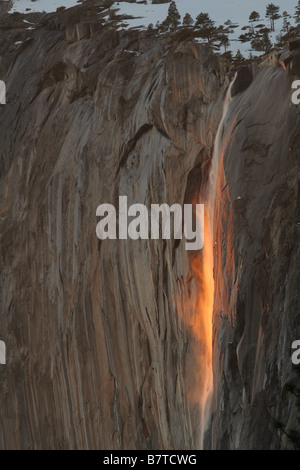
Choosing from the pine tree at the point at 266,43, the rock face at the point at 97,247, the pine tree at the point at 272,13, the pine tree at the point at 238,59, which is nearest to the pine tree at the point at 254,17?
the pine tree at the point at 272,13

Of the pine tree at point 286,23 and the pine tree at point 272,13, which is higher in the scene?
the pine tree at point 272,13

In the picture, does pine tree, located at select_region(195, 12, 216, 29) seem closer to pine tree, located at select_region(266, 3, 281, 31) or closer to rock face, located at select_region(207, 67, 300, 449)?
pine tree, located at select_region(266, 3, 281, 31)

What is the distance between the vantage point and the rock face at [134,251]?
2389 cm

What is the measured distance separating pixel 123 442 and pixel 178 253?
6303 millimetres

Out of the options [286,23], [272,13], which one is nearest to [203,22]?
[272,13]

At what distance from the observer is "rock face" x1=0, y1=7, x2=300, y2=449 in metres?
23.9

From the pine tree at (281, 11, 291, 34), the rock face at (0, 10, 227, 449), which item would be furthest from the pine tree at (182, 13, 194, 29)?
the pine tree at (281, 11, 291, 34)

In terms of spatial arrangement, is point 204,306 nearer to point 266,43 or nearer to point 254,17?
point 266,43

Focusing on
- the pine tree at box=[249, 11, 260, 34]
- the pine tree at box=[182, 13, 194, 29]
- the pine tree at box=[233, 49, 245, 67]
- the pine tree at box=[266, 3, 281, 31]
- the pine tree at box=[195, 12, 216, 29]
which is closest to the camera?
the pine tree at box=[233, 49, 245, 67]

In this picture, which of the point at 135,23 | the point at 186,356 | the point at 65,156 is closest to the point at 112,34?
the point at 135,23

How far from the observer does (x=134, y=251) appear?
31.1 metres

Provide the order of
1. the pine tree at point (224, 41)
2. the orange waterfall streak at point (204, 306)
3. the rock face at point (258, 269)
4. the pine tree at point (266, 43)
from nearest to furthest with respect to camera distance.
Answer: the rock face at point (258, 269) → the orange waterfall streak at point (204, 306) → the pine tree at point (266, 43) → the pine tree at point (224, 41)

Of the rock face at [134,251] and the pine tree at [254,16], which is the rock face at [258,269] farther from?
the pine tree at [254,16]
